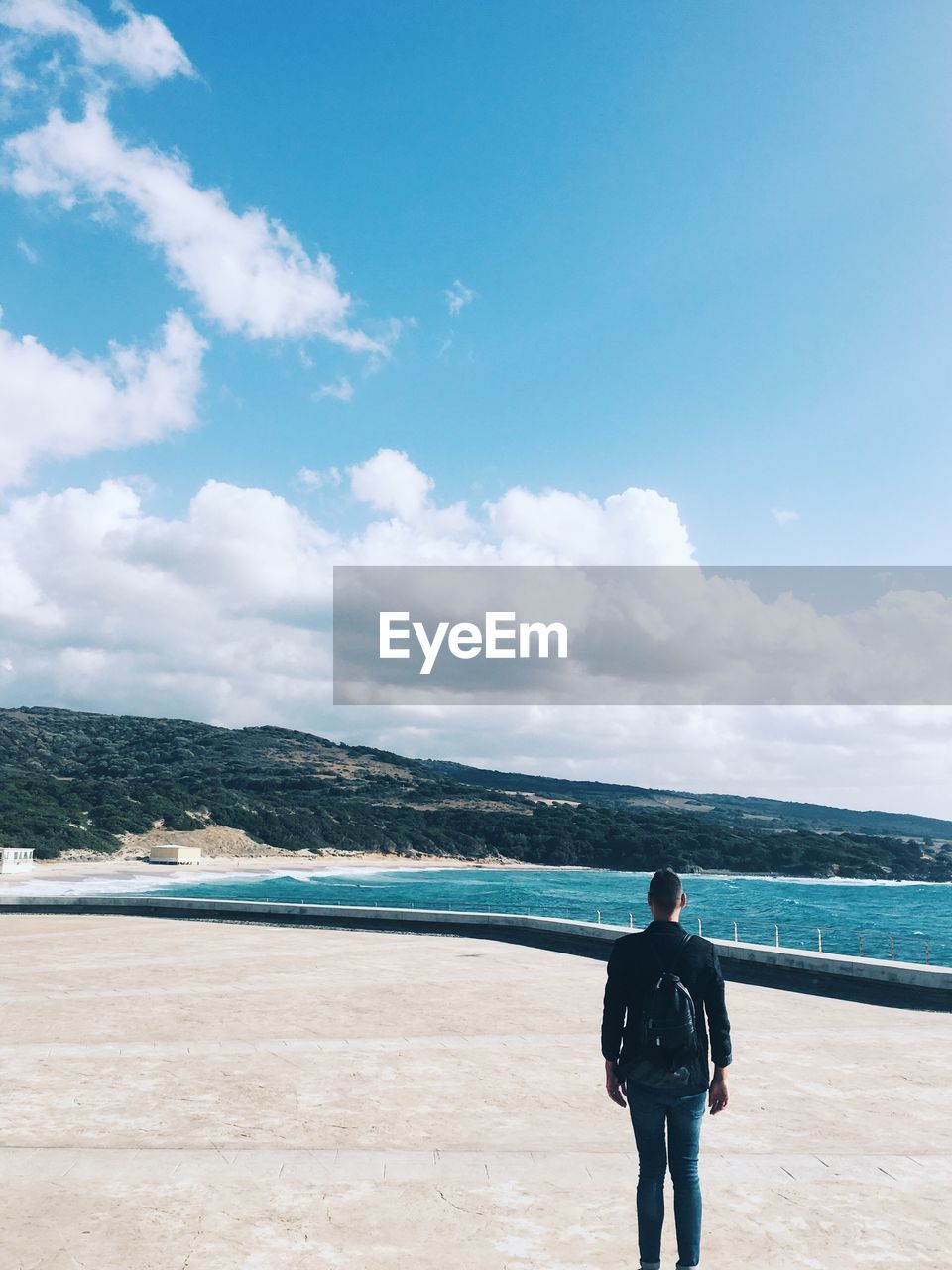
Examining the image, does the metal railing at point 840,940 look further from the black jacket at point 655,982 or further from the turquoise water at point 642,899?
the black jacket at point 655,982

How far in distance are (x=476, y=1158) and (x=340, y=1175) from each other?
3.06ft

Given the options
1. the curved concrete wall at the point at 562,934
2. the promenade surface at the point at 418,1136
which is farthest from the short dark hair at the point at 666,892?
the curved concrete wall at the point at 562,934

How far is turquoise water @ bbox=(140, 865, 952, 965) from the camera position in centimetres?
4903

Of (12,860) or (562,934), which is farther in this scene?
(12,860)

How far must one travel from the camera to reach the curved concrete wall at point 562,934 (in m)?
12.5

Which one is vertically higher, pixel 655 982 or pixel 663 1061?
pixel 655 982

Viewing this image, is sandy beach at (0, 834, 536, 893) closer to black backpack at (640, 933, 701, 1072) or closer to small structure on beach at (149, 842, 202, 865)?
small structure on beach at (149, 842, 202, 865)

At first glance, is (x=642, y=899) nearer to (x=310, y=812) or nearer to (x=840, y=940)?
(x=840, y=940)

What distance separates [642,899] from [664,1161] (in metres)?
73.1

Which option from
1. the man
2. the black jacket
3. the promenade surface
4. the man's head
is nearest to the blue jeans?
the man

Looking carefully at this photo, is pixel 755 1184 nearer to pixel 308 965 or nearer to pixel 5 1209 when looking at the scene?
pixel 5 1209

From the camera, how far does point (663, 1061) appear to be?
4027 millimetres

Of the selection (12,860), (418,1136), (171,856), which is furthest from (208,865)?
(418,1136)

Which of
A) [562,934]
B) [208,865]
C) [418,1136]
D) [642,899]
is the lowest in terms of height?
[642,899]
